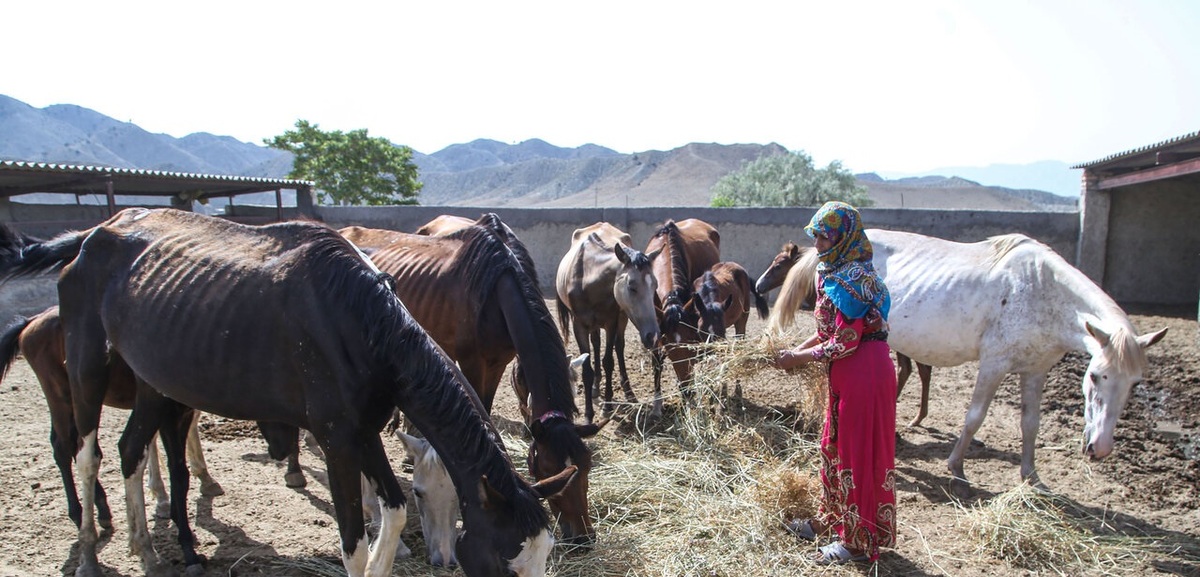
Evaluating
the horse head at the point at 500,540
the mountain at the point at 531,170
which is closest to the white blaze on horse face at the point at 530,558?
the horse head at the point at 500,540

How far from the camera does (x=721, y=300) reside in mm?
6688

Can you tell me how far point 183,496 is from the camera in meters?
3.79

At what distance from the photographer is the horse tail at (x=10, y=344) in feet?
13.8

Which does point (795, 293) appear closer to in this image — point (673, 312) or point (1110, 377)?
point (673, 312)

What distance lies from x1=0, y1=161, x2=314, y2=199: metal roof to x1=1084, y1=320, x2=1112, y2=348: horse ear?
1137cm

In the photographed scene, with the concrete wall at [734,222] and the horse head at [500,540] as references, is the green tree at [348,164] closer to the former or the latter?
the concrete wall at [734,222]

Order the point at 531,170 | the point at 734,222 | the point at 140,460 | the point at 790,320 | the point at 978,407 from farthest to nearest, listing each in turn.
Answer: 1. the point at 531,170
2. the point at 734,222
3. the point at 790,320
4. the point at 978,407
5. the point at 140,460

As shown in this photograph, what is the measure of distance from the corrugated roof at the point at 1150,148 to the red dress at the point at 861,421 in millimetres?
9609

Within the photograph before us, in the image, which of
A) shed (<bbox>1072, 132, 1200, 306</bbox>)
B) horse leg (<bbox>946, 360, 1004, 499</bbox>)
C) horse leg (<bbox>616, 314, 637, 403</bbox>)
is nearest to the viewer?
horse leg (<bbox>946, 360, 1004, 499</bbox>)

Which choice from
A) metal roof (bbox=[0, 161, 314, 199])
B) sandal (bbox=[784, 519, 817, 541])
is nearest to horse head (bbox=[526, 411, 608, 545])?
sandal (bbox=[784, 519, 817, 541])

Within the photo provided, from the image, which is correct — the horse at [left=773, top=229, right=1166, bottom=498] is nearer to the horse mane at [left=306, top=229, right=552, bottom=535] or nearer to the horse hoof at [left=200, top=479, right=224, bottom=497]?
the horse mane at [left=306, top=229, right=552, bottom=535]

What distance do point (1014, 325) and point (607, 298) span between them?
3565 millimetres

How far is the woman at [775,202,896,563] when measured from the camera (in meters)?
3.65

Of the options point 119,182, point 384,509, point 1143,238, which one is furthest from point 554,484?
point 1143,238
